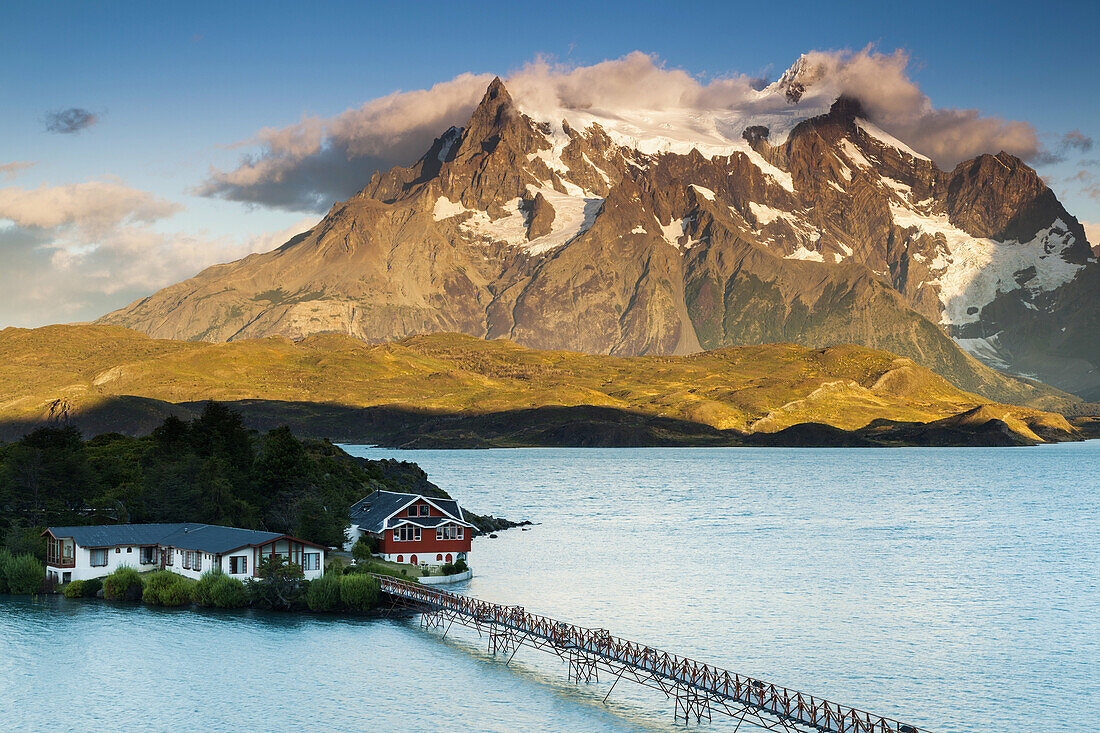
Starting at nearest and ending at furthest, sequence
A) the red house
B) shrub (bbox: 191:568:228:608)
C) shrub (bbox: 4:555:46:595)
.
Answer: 1. shrub (bbox: 191:568:228:608)
2. shrub (bbox: 4:555:46:595)
3. the red house

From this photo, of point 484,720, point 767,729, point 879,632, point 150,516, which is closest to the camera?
point 767,729

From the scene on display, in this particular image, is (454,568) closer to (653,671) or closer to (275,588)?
(275,588)

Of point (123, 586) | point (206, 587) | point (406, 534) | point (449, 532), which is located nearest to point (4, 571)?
point (123, 586)

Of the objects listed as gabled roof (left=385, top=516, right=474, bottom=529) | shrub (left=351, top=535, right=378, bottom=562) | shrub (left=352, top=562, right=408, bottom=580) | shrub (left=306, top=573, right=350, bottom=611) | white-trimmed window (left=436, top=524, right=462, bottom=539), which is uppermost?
gabled roof (left=385, top=516, right=474, bottom=529)

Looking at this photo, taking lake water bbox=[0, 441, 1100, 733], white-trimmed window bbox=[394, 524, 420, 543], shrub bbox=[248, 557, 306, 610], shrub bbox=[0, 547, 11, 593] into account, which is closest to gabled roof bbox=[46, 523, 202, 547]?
shrub bbox=[0, 547, 11, 593]

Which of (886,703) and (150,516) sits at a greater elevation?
(150,516)

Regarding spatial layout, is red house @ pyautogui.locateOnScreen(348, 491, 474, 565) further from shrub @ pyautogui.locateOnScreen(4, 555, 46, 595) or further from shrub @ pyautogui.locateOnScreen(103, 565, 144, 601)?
shrub @ pyautogui.locateOnScreen(4, 555, 46, 595)

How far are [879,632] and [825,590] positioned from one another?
62.7 feet

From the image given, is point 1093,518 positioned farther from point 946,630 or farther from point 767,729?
point 767,729

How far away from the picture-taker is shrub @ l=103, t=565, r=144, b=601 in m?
86.8

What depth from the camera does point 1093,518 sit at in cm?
17175

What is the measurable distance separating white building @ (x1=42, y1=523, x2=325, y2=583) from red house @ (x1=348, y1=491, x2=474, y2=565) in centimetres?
1031

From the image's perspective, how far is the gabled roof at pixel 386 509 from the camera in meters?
97.9

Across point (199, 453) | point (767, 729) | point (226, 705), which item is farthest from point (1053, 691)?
point (199, 453)
